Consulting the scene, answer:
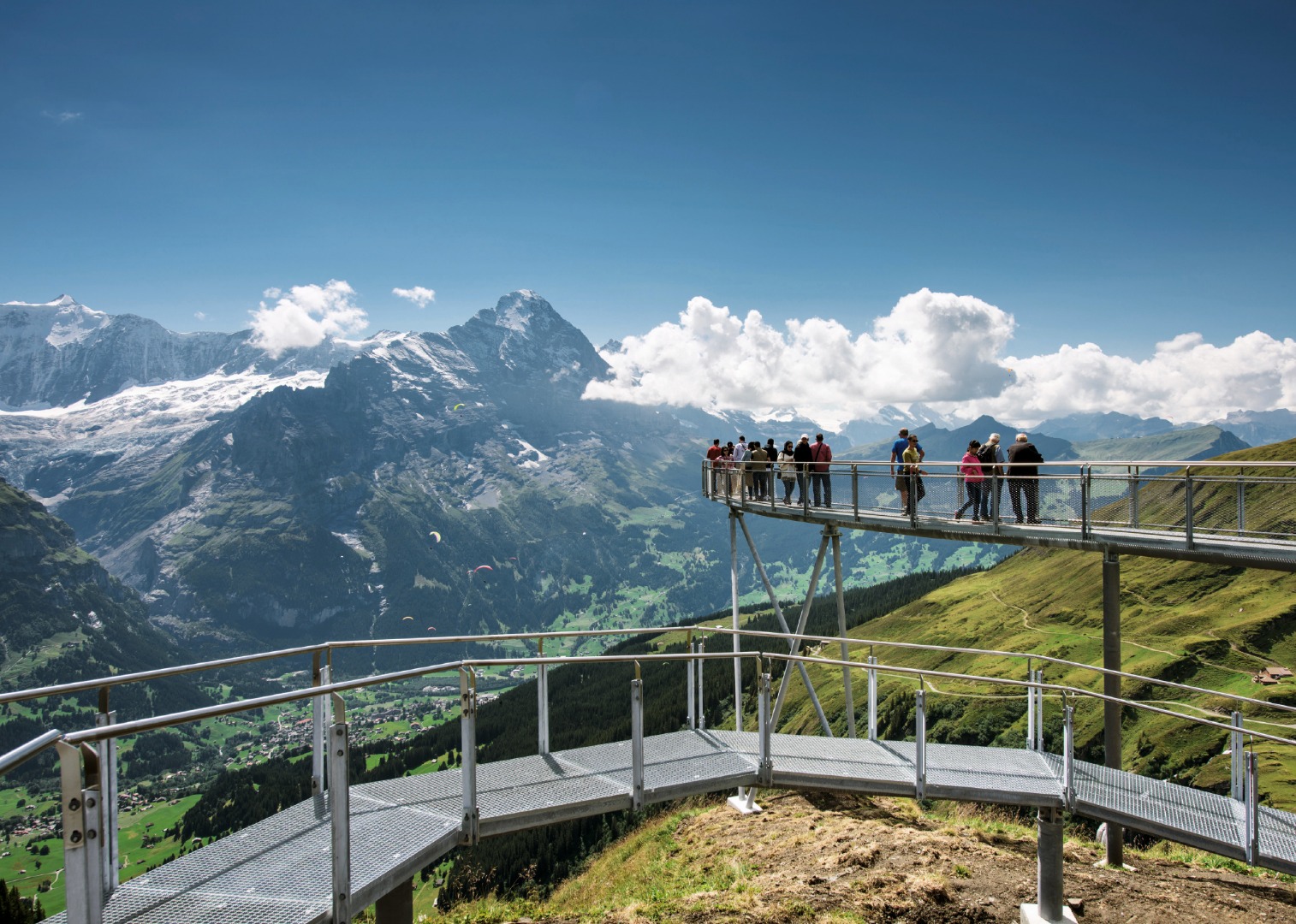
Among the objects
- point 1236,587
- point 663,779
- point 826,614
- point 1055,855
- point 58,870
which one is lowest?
point 826,614

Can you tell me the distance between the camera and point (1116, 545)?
17688mm

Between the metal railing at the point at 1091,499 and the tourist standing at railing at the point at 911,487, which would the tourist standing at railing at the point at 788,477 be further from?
the tourist standing at railing at the point at 911,487

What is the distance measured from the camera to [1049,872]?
12133mm

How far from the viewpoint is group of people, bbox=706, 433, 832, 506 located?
2527 cm

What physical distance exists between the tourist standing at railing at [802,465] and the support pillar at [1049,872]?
13.0m

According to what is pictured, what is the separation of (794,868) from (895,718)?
52007mm

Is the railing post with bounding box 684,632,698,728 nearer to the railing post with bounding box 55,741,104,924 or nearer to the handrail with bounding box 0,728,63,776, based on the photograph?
the railing post with bounding box 55,741,104,924

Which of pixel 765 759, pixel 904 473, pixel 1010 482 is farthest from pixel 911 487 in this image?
pixel 765 759

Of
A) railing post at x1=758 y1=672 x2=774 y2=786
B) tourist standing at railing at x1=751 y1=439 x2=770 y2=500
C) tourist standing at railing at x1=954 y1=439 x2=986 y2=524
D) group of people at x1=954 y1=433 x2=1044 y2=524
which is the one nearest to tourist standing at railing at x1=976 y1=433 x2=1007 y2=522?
group of people at x1=954 y1=433 x2=1044 y2=524

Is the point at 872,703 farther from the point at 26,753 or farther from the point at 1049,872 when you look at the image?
the point at 26,753

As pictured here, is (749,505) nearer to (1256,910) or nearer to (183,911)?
(1256,910)

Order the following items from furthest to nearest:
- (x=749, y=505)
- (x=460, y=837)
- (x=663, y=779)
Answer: (x=749, y=505)
(x=663, y=779)
(x=460, y=837)

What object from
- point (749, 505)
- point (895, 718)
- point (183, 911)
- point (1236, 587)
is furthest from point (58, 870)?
point (1236, 587)

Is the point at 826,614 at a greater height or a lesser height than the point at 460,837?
lesser
